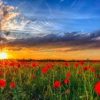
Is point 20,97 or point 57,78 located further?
point 57,78

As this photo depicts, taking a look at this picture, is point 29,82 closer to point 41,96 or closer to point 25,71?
point 41,96

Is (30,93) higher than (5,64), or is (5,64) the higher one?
(5,64)

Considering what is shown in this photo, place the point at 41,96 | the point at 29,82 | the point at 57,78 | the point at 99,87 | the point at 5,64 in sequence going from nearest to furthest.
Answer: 1. the point at 99,87
2. the point at 41,96
3. the point at 29,82
4. the point at 57,78
5. the point at 5,64

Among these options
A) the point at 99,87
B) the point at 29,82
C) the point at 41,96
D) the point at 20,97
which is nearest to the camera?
the point at 99,87

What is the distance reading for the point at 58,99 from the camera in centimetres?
488

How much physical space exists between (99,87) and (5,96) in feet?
7.38

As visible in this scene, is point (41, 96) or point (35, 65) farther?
point (35, 65)

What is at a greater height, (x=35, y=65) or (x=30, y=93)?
(x=35, y=65)

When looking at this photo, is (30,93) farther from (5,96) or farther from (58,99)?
(58,99)

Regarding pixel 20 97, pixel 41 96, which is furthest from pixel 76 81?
pixel 20 97

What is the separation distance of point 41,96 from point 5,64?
3.61 meters

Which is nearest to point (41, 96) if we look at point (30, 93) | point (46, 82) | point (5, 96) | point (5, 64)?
point (30, 93)

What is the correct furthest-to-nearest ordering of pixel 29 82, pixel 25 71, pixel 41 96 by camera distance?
1. pixel 25 71
2. pixel 29 82
3. pixel 41 96

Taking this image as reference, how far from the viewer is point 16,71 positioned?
845 centimetres
